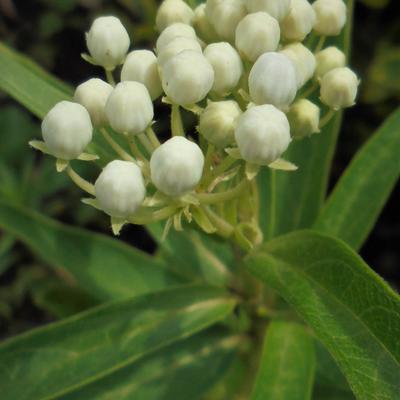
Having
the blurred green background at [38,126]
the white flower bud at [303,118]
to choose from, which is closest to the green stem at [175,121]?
the white flower bud at [303,118]

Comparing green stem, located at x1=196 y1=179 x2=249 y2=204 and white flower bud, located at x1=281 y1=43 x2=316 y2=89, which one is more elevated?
white flower bud, located at x1=281 y1=43 x2=316 y2=89

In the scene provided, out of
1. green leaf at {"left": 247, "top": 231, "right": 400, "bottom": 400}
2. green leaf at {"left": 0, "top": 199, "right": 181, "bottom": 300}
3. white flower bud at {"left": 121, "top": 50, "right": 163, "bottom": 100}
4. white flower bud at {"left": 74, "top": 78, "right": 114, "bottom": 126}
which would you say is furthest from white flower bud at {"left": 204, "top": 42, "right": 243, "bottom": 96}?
green leaf at {"left": 0, "top": 199, "right": 181, "bottom": 300}

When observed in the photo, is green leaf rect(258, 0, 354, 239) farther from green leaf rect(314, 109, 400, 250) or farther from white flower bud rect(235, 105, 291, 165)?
white flower bud rect(235, 105, 291, 165)

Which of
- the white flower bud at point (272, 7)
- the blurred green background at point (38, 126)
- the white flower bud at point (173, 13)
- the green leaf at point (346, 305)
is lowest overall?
the blurred green background at point (38, 126)

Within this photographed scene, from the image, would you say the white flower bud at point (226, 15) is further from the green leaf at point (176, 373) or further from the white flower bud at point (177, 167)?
the green leaf at point (176, 373)

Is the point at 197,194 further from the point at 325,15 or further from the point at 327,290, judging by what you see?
the point at 325,15
